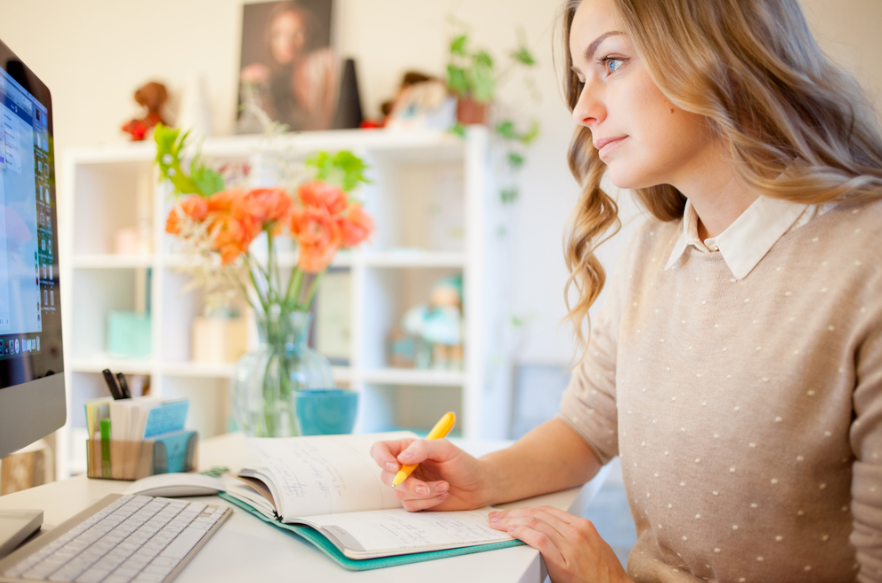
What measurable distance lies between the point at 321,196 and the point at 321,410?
37 cm

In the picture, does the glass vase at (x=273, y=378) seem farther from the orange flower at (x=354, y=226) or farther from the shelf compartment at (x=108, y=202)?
the shelf compartment at (x=108, y=202)

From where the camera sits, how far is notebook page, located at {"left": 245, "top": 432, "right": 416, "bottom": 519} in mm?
737

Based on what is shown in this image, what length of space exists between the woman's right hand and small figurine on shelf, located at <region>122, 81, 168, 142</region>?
2.40m

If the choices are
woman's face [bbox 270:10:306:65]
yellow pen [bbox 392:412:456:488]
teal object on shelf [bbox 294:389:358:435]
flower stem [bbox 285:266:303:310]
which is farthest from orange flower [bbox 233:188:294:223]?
woman's face [bbox 270:10:306:65]

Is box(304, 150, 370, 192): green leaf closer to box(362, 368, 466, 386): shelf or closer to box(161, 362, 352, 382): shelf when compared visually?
box(362, 368, 466, 386): shelf

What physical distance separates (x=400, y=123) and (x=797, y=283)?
1775mm

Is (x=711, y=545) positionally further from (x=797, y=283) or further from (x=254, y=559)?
(x=254, y=559)

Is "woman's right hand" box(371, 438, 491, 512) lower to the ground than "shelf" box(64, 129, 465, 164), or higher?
lower

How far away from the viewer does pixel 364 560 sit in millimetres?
605

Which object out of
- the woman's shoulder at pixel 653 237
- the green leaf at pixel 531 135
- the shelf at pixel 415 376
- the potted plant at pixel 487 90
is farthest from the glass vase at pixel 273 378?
the green leaf at pixel 531 135

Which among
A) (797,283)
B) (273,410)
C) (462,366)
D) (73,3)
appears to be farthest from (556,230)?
(73,3)

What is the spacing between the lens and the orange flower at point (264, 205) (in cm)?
110

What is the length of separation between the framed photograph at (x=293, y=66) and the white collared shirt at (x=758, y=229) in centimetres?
208

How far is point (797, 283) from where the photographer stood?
2.42 feet
